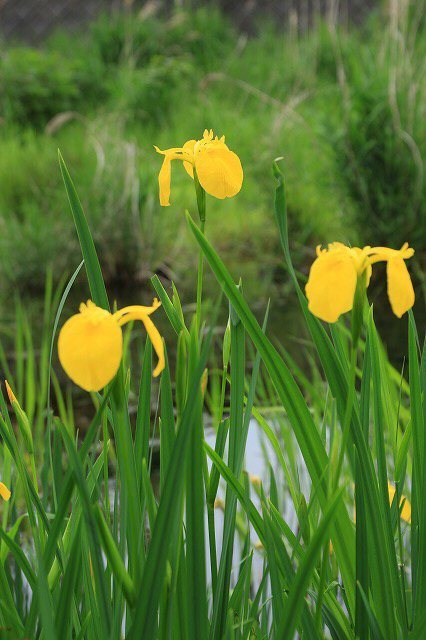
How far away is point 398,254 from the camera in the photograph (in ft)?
1.65

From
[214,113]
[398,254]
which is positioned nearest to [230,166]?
[398,254]

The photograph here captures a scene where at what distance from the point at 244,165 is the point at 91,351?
13.8 ft

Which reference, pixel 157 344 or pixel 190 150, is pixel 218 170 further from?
pixel 157 344

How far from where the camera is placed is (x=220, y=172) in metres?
0.59

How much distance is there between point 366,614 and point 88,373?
32 centimetres

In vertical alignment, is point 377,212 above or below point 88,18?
below

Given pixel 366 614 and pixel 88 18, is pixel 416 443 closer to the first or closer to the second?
pixel 366 614

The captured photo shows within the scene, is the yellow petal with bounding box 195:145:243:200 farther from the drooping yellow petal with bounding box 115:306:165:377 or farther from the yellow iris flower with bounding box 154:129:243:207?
the drooping yellow petal with bounding box 115:306:165:377

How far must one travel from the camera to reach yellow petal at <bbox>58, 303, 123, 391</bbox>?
432 mm

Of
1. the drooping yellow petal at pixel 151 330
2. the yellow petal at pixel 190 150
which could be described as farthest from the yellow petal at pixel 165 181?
the drooping yellow petal at pixel 151 330

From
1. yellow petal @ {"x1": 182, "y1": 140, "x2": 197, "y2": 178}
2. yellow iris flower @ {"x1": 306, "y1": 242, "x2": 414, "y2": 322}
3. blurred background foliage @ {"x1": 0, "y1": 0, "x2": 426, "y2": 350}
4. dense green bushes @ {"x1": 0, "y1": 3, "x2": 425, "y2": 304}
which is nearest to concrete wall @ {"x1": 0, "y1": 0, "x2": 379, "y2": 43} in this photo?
dense green bushes @ {"x1": 0, "y1": 3, "x2": 425, "y2": 304}

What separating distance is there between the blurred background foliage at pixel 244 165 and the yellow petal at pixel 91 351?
2.01m

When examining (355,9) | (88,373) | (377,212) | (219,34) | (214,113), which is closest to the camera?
(88,373)

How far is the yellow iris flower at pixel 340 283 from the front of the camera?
47 cm
